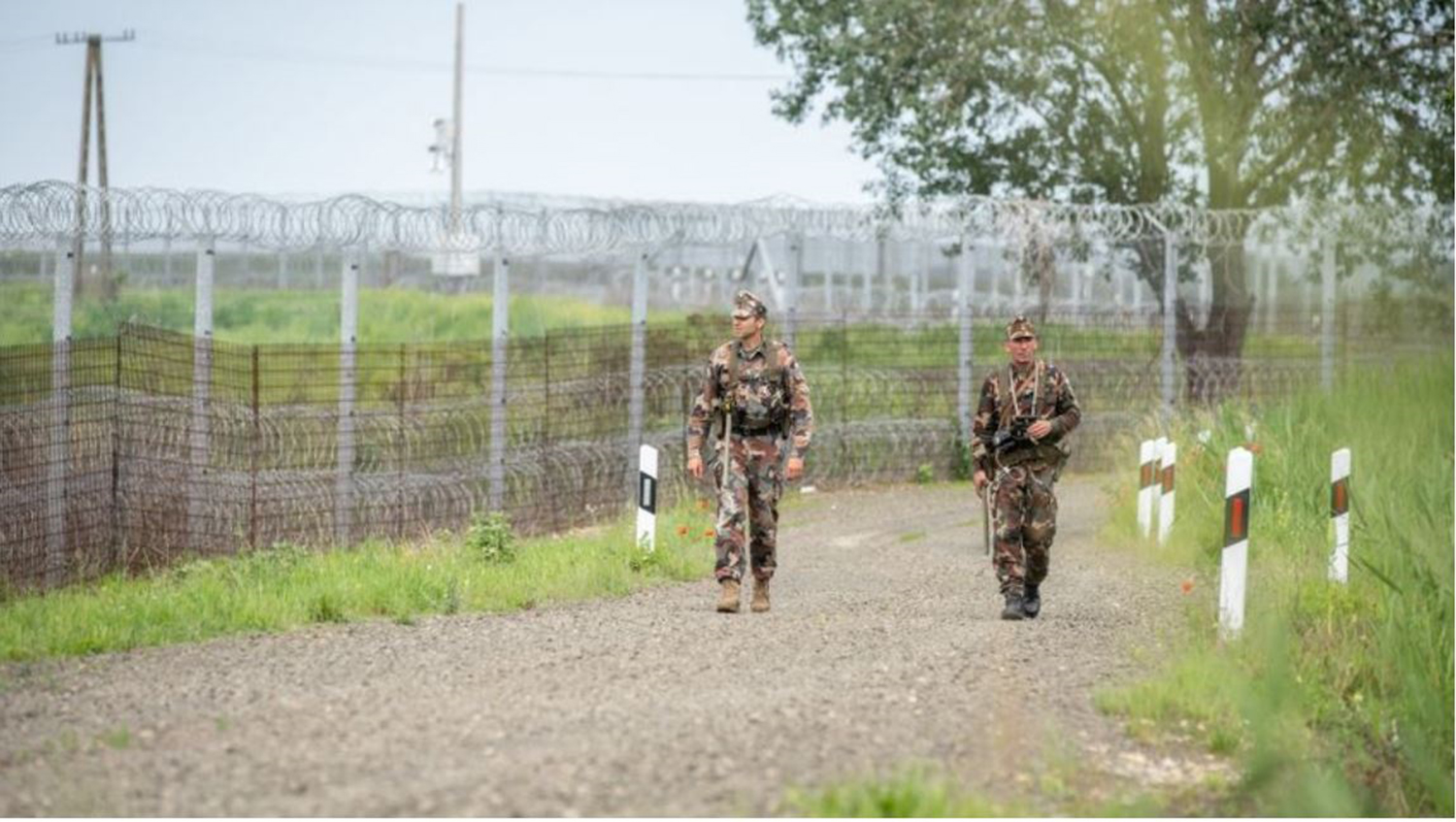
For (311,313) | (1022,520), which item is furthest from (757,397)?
(311,313)

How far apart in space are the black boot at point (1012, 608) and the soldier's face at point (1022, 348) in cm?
130

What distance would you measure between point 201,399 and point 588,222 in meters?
4.99

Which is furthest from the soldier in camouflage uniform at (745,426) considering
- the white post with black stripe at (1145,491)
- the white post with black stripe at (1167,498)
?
the white post with black stripe at (1145,491)

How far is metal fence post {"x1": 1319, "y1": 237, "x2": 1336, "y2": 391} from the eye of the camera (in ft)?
92.7

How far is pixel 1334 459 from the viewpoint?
14.7 metres

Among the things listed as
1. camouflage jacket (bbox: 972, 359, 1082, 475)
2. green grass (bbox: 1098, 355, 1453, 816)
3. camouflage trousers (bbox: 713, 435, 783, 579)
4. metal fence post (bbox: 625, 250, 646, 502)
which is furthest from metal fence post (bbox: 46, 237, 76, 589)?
green grass (bbox: 1098, 355, 1453, 816)

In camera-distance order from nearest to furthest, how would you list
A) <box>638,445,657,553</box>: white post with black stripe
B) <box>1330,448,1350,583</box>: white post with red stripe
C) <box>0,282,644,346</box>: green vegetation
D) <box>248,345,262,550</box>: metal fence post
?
1. <box>1330,448,1350,583</box>: white post with red stripe
2. <box>638,445,657,553</box>: white post with black stripe
3. <box>248,345,262,550</box>: metal fence post
4. <box>0,282,644,346</box>: green vegetation

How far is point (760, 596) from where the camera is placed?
1391 centimetres

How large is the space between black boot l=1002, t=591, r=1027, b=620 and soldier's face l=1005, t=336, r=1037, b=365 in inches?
51.2

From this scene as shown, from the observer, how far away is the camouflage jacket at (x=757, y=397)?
44.2 ft

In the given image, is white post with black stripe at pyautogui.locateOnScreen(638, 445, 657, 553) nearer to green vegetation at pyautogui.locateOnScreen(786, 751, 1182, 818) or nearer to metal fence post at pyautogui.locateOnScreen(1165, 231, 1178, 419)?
green vegetation at pyautogui.locateOnScreen(786, 751, 1182, 818)

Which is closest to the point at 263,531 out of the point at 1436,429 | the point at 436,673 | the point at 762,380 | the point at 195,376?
the point at 195,376

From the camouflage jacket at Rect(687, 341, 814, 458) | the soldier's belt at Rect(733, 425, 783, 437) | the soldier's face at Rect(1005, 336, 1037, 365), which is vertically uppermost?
the soldier's face at Rect(1005, 336, 1037, 365)

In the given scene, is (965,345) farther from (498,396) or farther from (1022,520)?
(1022,520)
